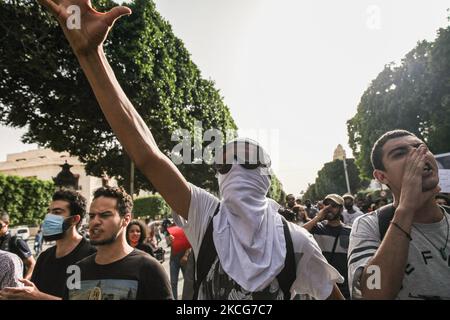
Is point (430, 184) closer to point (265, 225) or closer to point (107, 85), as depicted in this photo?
point (265, 225)

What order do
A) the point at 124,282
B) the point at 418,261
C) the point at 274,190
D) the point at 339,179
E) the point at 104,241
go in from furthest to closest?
the point at 339,179, the point at 274,190, the point at 104,241, the point at 124,282, the point at 418,261

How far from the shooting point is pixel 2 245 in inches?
217

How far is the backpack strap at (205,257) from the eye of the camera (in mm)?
1761

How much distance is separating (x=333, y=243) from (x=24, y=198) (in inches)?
1377

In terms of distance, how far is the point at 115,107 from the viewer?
1.60 metres

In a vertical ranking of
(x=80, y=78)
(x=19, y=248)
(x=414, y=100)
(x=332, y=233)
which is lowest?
(x=19, y=248)

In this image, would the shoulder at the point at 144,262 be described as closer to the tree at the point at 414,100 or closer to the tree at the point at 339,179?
the tree at the point at 414,100

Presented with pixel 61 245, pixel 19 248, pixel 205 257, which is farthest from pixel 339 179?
pixel 205 257

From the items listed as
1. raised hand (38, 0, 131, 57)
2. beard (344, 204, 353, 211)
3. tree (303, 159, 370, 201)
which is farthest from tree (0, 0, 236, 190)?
tree (303, 159, 370, 201)

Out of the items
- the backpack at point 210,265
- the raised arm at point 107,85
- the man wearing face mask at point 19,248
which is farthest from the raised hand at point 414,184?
the man wearing face mask at point 19,248

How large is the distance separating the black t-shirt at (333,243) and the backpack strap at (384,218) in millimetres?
2903
